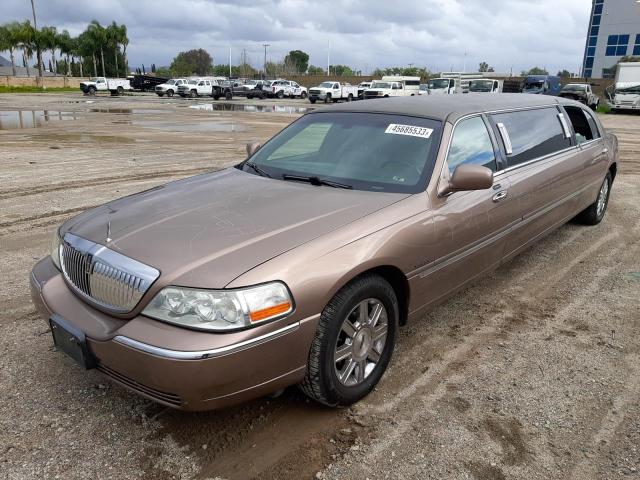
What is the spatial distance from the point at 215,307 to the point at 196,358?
0.76ft

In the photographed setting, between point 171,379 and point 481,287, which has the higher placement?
point 171,379

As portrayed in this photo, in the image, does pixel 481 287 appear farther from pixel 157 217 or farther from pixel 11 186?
pixel 11 186

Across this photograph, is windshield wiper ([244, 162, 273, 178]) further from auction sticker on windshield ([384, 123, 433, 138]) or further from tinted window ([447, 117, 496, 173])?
tinted window ([447, 117, 496, 173])

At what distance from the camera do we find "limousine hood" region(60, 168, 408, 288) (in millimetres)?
2475

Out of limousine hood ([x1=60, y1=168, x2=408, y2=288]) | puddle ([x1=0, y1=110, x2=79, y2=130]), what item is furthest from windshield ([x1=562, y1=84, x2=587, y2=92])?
limousine hood ([x1=60, y1=168, x2=408, y2=288])

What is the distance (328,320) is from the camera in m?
2.63

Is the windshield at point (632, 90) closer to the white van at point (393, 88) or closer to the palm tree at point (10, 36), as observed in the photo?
the white van at point (393, 88)

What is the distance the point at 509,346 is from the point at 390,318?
42.6 inches

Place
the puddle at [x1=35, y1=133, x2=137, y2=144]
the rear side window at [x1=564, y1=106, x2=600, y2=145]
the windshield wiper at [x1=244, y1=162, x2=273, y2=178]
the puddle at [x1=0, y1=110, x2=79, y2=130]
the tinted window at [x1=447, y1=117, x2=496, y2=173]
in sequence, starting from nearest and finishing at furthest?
the tinted window at [x1=447, y1=117, x2=496, y2=173] < the windshield wiper at [x1=244, y1=162, x2=273, y2=178] < the rear side window at [x1=564, y1=106, x2=600, y2=145] < the puddle at [x1=35, y1=133, x2=137, y2=144] < the puddle at [x1=0, y1=110, x2=79, y2=130]

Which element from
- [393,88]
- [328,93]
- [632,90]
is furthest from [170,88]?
[632,90]

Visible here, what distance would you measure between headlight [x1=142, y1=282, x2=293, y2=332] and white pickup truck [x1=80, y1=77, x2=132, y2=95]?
52.4 m

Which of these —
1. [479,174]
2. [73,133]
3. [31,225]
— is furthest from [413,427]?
[73,133]

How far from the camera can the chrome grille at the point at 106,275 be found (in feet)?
8.05

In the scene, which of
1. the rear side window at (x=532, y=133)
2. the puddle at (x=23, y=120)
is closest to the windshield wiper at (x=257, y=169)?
the rear side window at (x=532, y=133)
